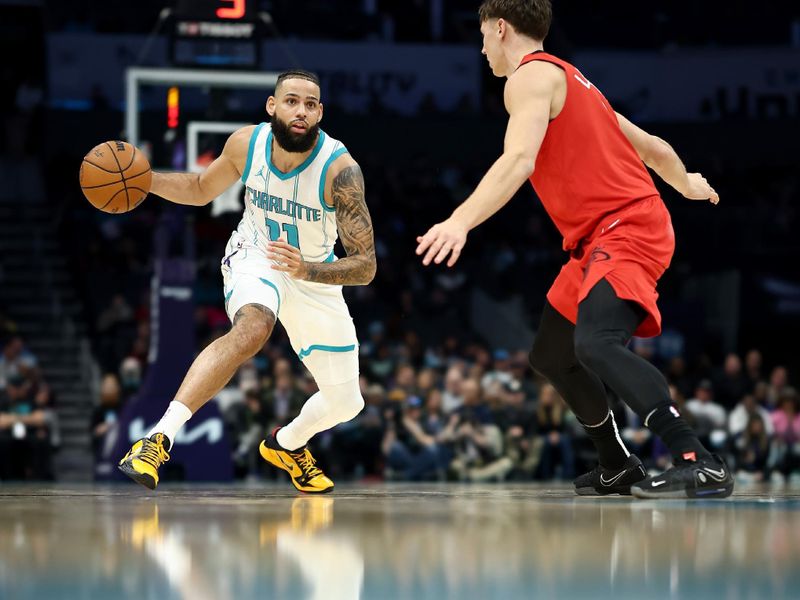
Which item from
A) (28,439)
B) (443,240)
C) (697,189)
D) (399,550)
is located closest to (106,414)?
(28,439)

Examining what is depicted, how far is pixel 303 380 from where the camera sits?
560 inches

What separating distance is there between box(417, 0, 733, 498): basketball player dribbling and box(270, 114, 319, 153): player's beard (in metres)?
1.07

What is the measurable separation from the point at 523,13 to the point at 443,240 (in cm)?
158

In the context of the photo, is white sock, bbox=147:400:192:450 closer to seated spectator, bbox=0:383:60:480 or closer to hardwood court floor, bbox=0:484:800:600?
hardwood court floor, bbox=0:484:800:600

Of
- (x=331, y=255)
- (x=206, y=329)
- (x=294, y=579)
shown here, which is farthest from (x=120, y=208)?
(x=206, y=329)

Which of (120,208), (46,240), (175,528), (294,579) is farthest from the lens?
(46,240)

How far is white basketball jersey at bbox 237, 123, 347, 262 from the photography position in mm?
6320

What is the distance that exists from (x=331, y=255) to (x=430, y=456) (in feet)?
→ 23.8

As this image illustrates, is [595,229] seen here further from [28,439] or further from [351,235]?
[28,439]

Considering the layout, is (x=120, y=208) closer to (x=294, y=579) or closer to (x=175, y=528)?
(x=175, y=528)

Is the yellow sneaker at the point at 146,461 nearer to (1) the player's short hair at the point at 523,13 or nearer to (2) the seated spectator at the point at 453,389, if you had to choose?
(1) the player's short hair at the point at 523,13

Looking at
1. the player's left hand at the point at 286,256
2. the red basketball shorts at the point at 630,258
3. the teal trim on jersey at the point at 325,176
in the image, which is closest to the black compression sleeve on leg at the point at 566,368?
the red basketball shorts at the point at 630,258

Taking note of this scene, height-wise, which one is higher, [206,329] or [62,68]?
[62,68]

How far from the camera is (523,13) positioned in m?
5.36
